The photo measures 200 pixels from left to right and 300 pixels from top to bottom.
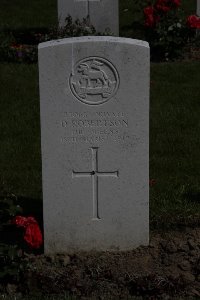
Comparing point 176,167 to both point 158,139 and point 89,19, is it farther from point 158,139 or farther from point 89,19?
point 89,19

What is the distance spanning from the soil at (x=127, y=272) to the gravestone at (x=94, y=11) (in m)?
6.12

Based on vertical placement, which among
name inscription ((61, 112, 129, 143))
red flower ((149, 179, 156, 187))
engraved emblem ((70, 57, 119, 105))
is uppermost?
engraved emblem ((70, 57, 119, 105))

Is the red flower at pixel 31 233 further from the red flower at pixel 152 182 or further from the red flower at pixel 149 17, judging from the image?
the red flower at pixel 149 17

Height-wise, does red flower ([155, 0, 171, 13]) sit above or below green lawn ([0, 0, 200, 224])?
above

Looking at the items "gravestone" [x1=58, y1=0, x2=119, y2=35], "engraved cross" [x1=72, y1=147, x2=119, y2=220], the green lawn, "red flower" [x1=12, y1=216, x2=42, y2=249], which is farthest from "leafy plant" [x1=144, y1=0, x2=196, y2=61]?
"red flower" [x1=12, y1=216, x2=42, y2=249]

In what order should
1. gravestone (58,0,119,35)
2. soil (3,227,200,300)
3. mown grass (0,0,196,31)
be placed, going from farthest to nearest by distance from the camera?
mown grass (0,0,196,31) < gravestone (58,0,119,35) < soil (3,227,200,300)

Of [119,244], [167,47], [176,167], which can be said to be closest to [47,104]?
[119,244]

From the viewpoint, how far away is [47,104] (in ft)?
17.9

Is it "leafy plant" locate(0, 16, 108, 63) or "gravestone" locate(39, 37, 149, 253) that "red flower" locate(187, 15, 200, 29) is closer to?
"leafy plant" locate(0, 16, 108, 63)

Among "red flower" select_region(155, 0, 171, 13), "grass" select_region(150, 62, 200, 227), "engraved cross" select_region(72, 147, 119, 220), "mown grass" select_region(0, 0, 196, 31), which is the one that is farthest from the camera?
"mown grass" select_region(0, 0, 196, 31)

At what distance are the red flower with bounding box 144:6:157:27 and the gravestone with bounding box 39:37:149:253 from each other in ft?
18.1

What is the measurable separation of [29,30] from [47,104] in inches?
292

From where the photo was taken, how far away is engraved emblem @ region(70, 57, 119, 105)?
5.40 m

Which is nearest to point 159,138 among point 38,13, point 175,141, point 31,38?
point 175,141
